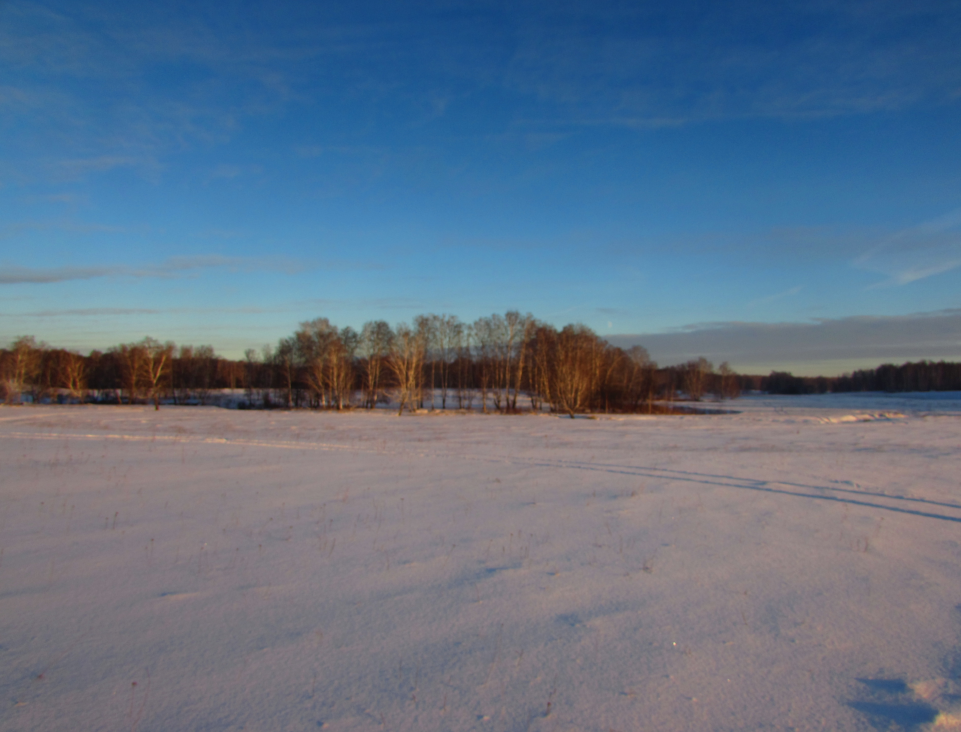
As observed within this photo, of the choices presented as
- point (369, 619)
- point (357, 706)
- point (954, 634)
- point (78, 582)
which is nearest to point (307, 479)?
point (78, 582)

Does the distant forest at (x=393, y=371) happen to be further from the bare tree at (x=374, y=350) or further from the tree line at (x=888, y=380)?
the tree line at (x=888, y=380)

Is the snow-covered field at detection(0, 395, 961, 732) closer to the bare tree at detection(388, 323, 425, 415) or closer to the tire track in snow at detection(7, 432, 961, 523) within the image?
the tire track in snow at detection(7, 432, 961, 523)

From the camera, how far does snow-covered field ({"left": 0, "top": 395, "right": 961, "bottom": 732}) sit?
12.1 ft

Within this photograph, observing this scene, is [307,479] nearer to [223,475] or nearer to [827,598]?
[223,475]

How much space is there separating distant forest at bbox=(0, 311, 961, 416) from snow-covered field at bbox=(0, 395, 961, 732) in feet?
113

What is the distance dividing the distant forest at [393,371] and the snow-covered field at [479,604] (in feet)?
113

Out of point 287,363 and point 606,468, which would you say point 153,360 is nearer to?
point 287,363

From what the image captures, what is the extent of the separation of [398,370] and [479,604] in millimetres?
43284

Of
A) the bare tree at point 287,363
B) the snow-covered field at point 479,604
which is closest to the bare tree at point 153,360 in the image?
the bare tree at point 287,363

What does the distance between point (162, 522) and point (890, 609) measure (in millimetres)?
9645

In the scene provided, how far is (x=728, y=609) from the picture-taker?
17.0ft

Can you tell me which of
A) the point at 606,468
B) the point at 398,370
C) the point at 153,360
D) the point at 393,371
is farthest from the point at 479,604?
the point at 153,360

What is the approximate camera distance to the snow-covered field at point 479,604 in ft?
12.1

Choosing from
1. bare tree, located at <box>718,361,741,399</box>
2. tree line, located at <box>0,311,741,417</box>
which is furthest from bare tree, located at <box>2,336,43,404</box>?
bare tree, located at <box>718,361,741,399</box>
